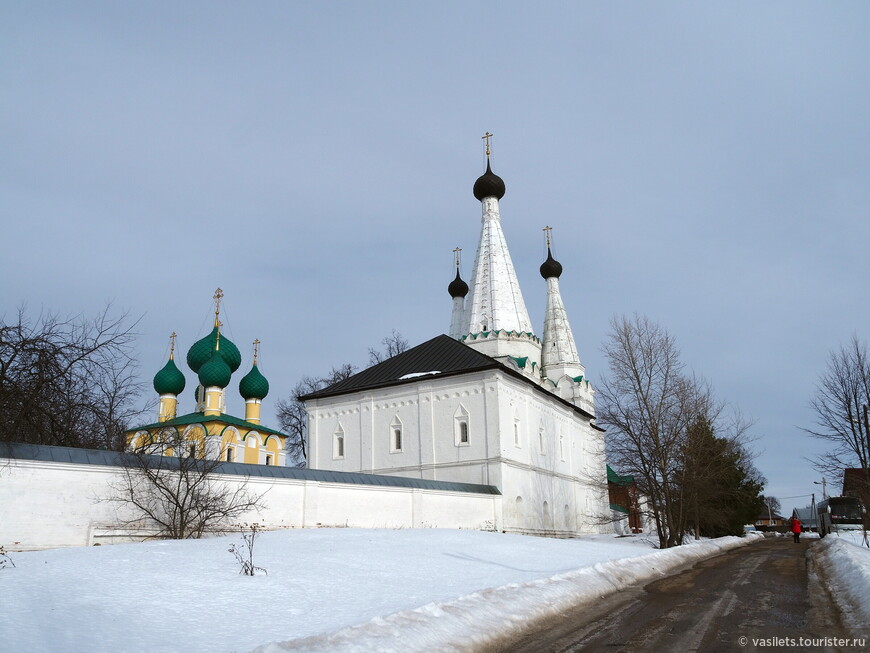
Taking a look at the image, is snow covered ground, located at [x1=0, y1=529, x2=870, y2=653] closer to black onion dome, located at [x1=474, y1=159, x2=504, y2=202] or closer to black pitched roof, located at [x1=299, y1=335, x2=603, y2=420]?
black pitched roof, located at [x1=299, y1=335, x2=603, y2=420]

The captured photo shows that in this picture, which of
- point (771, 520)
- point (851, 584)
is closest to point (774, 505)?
point (771, 520)

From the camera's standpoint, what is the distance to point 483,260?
38375mm

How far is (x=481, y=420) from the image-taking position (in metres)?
28.4

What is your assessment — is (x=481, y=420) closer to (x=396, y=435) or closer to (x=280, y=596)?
(x=396, y=435)

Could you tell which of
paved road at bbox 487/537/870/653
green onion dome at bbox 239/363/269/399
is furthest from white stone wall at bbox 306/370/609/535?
paved road at bbox 487/537/870/653

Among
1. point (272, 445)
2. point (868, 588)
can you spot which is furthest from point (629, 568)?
point (272, 445)

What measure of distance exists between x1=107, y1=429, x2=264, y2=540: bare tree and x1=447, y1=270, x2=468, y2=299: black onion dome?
3118 centimetres

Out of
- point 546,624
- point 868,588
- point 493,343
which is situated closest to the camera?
point 546,624

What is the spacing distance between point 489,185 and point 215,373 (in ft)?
62.2

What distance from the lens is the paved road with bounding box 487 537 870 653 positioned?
265 inches

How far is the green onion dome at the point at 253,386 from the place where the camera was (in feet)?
138

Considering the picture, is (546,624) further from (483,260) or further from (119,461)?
(483,260)

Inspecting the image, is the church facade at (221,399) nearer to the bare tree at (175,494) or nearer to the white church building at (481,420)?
the white church building at (481,420)

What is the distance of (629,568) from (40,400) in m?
11.0
